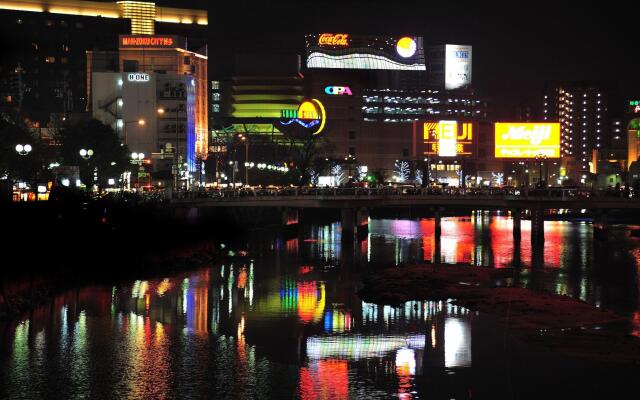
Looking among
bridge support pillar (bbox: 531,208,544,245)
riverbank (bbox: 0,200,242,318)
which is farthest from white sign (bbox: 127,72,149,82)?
bridge support pillar (bbox: 531,208,544,245)

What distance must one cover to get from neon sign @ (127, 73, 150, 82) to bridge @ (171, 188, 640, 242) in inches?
2447

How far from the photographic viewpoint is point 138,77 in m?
162

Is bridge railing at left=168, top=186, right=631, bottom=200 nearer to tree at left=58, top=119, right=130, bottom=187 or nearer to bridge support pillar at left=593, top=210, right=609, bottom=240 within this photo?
bridge support pillar at left=593, top=210, right=609, bottom=240

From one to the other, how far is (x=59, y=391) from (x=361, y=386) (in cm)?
1180

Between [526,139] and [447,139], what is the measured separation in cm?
1039

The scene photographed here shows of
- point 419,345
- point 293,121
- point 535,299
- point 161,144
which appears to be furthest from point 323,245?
point 293,121

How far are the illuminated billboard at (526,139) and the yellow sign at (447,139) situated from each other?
5539 mm

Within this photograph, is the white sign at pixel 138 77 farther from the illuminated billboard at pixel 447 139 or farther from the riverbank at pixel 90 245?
the riverbank at pixel 90 245

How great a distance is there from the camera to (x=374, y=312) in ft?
172

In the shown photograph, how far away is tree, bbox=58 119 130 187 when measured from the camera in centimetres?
12050

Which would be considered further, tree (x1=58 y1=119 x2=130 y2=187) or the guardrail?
tree (x1=58 y1=119 x2=130 y2=187)

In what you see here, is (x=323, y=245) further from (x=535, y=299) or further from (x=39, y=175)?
(x=535, y=299)

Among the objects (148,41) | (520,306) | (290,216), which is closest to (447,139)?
(290,216)

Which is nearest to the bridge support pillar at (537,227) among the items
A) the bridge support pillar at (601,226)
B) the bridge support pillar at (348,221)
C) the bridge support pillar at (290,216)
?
the bridge support pillar at (601,226)
